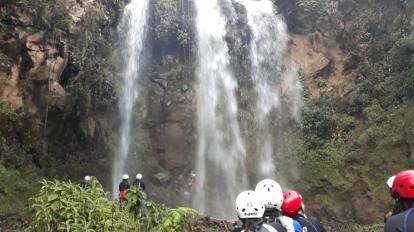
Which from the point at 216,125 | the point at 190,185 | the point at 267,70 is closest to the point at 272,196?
the point at 190,185

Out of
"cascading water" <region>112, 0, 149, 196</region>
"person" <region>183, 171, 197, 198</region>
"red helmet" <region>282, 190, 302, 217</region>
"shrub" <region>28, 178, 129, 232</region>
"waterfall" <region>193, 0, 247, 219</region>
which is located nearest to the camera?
"red helmet" <region>282, 190, 302, 217</region>

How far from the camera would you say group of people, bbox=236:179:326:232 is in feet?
11.2

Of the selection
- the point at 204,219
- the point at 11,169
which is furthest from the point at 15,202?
the point at 204,219

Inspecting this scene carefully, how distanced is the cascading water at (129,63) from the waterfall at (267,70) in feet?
16.8

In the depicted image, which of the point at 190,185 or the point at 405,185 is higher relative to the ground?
the point at 190,185

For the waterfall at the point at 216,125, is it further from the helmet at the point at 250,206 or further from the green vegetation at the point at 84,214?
the helmet at the point at 250,206

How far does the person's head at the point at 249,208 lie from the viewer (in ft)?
11.2

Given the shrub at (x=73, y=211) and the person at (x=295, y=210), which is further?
the shrub at (x=73, y=211)

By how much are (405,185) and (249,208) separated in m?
1.11

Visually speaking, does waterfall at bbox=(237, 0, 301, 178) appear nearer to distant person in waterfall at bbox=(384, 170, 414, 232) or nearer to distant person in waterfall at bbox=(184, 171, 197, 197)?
distant person in waterfall at bbox=(184, 171, 197, 197)

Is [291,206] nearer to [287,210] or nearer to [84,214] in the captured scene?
[287,210]

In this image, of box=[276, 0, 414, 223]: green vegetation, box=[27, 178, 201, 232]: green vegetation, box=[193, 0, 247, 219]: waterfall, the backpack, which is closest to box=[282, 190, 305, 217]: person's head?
the backpack

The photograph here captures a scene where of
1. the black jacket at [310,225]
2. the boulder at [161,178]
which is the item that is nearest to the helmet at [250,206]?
the black jacket at [310,225]

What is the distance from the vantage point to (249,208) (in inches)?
134
